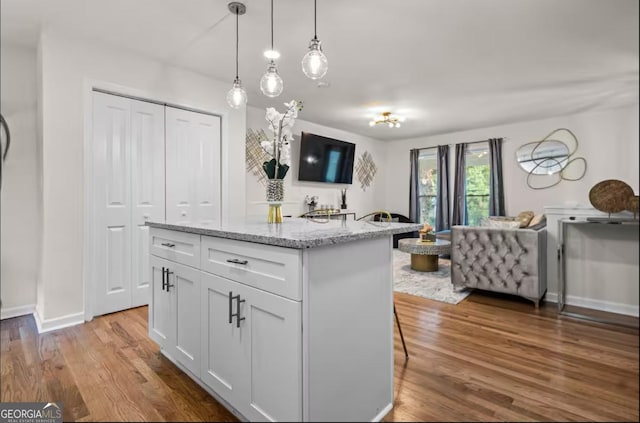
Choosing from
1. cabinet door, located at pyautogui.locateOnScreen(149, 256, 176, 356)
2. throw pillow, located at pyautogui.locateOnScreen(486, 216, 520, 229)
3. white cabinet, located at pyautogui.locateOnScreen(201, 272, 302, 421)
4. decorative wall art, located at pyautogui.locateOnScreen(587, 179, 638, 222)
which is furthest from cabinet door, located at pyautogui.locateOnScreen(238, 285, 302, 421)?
throw pillow, located at pyautogui.locateOnScreen(486, 216, 520, 229)

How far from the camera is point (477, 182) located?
546cm

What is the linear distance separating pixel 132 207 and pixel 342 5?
7.10 ft

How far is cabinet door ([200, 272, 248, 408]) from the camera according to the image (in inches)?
53.2

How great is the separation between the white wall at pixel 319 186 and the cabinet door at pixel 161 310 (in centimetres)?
202

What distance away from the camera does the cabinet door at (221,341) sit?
1351 mm

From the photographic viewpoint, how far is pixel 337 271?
1.21 metres

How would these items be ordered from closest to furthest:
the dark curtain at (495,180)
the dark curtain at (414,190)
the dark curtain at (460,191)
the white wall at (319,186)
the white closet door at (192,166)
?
the white closet door at (192,166)
the white wall at (319,186)
the dark curtain at (495,180)
the dark curtain at (460,191)
the dark curtain at (414,190)

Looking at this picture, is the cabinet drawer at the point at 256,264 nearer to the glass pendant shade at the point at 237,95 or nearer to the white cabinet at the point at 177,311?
the white cabinet at the point at 177,311

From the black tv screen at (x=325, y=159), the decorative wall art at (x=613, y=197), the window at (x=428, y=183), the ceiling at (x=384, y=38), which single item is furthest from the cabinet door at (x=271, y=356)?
the window at (x=428, y=183)

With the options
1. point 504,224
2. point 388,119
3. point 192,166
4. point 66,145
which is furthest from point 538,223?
point 66,145

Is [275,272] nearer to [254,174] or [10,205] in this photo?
[10,205]

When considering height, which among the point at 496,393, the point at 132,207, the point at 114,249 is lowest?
the point at 496,393

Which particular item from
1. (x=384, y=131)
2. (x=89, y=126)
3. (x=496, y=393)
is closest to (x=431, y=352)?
(x=496, y=393)

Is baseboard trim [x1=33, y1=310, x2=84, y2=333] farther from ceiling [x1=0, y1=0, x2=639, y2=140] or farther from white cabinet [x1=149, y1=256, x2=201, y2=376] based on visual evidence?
ceiling [x1=0, y1=0, x2=639, y2=140]
